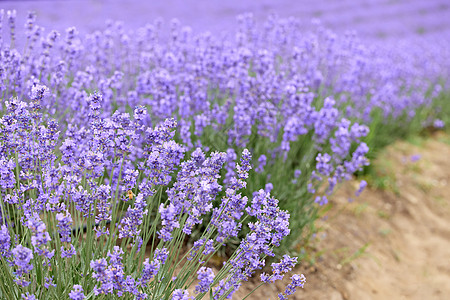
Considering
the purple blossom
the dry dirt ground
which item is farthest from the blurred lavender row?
the purple blossom

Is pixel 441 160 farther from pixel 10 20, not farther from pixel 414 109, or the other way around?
pixel 10 20

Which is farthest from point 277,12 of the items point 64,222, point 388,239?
point 64,222

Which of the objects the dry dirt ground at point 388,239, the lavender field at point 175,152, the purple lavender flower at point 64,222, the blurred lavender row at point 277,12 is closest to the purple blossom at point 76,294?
the lavender field at point 175,152

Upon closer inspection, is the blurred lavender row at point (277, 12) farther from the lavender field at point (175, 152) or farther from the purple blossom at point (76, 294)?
the purple blossom at point (76, 294)

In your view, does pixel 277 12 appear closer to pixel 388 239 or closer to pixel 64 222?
pixel 388 239

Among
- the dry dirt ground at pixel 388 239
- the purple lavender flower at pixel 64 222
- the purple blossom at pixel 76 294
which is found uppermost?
the purple lavender flower at pixel 64 222

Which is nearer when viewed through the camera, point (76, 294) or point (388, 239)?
point (76, 294)

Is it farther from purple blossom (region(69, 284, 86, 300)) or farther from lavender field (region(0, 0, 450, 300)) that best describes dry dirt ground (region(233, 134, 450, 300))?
purple blossom (region(69, 284, 86, 300))
